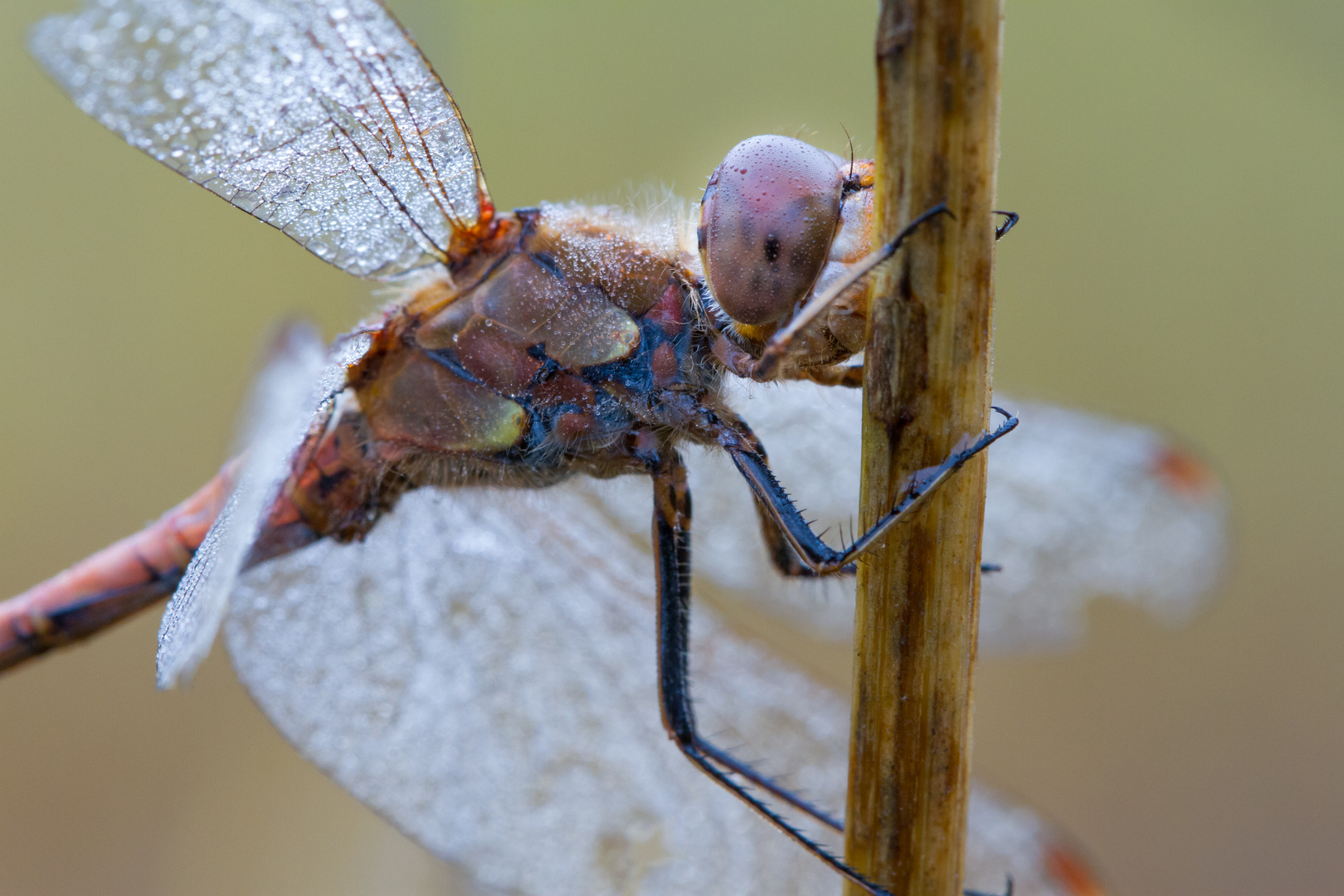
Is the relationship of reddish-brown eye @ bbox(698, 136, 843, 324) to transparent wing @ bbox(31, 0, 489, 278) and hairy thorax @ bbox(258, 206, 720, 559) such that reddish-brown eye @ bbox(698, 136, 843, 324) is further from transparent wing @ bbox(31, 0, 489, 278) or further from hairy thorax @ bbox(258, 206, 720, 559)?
transparent wing @ bbox(31, 0, 489, 278)

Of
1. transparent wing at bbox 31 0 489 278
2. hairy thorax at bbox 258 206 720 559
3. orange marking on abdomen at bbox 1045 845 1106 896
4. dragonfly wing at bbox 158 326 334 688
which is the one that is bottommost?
orange marking on abdomen at bbox 1045 845 1106 896

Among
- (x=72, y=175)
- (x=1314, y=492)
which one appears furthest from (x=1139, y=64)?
(x=72, y=175)

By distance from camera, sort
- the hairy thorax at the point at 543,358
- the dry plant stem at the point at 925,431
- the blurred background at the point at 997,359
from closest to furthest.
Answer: the dry plant stem at the point at 925,431 → the hairy thorax at the point at 543,358 → the blurred background at the point at 997,359

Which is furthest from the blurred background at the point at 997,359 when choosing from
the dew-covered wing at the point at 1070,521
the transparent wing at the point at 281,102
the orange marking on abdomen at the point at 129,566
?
the transparent wing at the point at 281,102

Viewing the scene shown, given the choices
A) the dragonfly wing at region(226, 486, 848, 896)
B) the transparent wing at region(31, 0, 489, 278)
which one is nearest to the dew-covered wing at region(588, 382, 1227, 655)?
the dragonfly wing at region(226, 486, 848, 896)

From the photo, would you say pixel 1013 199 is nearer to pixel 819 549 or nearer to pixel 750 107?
pixel 750 107

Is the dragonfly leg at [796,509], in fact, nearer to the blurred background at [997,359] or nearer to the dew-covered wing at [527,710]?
the dew-covered wing at [527,710]
